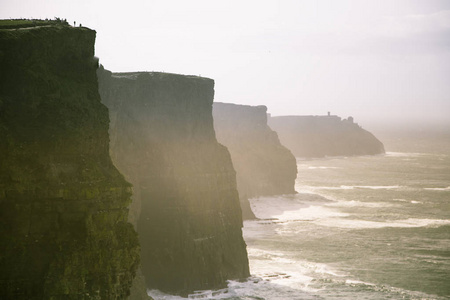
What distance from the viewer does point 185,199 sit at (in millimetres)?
47688

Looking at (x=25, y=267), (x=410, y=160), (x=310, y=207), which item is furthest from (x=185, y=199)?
(x=410, y=160)

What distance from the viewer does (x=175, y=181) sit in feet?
157

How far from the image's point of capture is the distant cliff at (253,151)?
10294 centimetres

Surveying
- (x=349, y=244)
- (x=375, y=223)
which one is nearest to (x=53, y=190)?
(x=349, y=244)

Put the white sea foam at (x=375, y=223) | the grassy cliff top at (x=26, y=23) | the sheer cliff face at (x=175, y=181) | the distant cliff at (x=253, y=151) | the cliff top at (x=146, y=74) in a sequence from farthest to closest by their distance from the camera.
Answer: the distant cliff at (x=253, y=151) < the white sea foam at (x=375, y=223) < the cliff top at (x=146, y=74) < the sheer cliff face at (x=175, y=181) < the grassy cliff top at (x=26, y=23)

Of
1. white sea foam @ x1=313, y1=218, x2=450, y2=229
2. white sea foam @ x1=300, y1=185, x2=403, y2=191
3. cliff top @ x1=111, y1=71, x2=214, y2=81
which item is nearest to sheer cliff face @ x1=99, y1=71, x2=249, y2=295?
cliff top @ x1=111, y1=71, x2=214, y2=81

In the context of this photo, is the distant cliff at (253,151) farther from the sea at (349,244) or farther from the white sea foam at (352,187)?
the white sea foam at (352,187)

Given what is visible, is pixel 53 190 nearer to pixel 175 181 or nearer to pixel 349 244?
pixel 175 181

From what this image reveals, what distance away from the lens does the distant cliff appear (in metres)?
103

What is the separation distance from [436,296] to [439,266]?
914 cm

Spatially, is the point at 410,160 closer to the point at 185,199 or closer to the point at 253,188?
the point at 253,188

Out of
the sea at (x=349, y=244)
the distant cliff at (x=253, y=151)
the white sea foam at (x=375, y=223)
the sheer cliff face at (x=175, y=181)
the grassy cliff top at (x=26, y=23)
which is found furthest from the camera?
the distant cliff at (x=253, y=151)

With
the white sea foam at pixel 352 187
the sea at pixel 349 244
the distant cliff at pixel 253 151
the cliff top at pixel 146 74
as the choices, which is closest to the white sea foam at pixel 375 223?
the sea at pixel 349 244

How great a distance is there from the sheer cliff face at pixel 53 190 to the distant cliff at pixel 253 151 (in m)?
77.1
